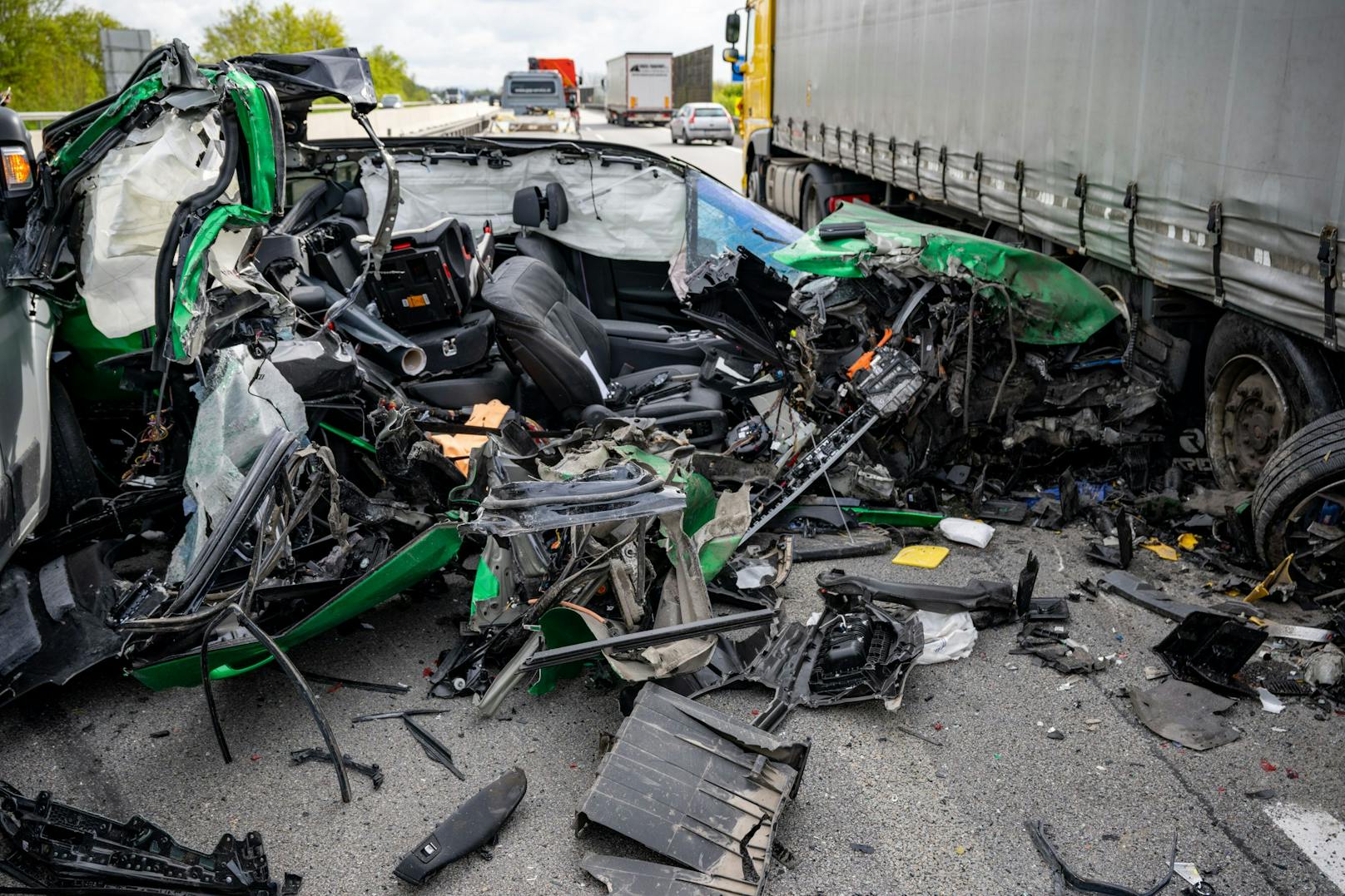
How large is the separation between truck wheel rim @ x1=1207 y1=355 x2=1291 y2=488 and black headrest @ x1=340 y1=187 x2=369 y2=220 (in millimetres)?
6367

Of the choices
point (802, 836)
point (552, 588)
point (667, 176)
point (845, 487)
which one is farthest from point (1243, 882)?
point (667, 176)

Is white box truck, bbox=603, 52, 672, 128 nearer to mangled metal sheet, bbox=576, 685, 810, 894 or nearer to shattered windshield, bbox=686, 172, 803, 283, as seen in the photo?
shattered windshield, bbox=686, 172, 803, 283

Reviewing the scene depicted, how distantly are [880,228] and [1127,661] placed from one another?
3289 millimetres

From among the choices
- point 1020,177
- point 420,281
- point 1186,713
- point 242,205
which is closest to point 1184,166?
point 1020,177

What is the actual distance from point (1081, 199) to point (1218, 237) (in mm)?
1718

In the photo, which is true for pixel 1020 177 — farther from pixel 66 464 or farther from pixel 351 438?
pixel 66 464

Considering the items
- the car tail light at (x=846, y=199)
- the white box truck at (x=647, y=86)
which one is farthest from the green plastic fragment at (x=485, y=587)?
the white box truck at (x=647, y=86)

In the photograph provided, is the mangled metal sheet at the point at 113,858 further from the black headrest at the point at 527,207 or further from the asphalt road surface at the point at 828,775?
the black headrest at the point at 527,207

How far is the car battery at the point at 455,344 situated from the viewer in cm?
652

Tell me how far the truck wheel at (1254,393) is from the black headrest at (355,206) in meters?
6.30

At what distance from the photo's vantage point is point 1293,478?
4656mm

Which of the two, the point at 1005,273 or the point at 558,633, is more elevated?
the point at 1005,273

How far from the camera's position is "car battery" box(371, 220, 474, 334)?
21.0 ft

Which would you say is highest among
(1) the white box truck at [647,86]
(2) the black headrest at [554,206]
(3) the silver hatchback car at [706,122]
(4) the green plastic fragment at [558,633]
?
(1) the white box truck at [647,86]
